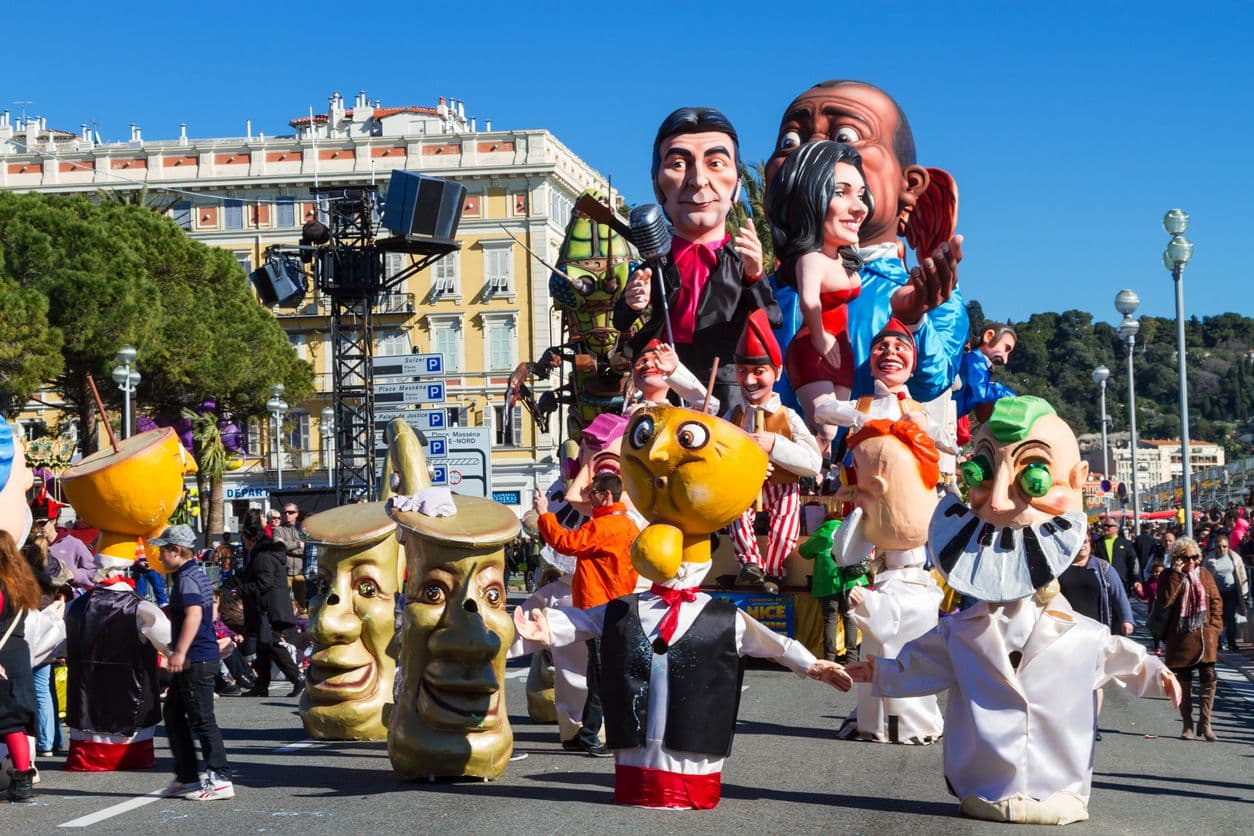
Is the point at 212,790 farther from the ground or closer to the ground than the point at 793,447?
closer to the ground

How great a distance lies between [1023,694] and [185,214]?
60373 mm

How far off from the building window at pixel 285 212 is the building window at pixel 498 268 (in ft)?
23.7

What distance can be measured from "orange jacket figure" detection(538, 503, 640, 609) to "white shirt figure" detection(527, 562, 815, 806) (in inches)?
62.5

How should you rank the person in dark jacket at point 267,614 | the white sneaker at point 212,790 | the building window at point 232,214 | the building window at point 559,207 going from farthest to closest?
1. the building window at point 232,214
2. the building window at point 559,207
3. the person in dark jacket at point 267,614
4. the white sneaker at point 212,790

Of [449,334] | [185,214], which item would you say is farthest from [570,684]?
[185,214]

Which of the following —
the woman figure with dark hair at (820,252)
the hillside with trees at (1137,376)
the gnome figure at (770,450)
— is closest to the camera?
the gnome figure at (770,450)

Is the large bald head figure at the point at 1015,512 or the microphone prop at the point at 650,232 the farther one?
the microphone prop at the point at 650,232

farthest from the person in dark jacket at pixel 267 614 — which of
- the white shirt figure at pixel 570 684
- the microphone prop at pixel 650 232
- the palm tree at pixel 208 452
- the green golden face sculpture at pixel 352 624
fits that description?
the palm tree at pixel 208 452

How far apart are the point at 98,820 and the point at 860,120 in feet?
A: 37.6

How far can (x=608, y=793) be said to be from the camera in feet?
29.0

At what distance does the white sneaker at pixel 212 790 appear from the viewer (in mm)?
8852

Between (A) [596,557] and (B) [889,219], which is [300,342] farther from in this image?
(A) [596,557]

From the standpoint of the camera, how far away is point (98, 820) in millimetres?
8305

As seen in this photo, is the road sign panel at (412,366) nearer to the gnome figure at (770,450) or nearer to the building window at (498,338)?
the gnome figure at (770,450)
